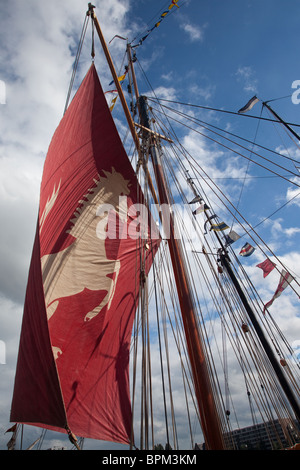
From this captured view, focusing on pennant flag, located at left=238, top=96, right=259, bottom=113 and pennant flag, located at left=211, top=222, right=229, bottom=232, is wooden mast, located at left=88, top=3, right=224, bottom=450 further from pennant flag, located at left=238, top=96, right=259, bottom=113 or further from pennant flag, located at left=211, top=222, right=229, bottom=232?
pennant flag, located at left=211, top=222, right=229, bottom=232

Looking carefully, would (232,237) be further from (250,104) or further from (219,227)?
(250,104)

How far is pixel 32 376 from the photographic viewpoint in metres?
2.89

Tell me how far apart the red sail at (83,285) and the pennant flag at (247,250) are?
5780 millimetres

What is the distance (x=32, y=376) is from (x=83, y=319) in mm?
1295

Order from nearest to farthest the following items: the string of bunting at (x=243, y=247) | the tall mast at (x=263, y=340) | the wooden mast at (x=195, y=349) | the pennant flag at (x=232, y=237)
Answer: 1. the wooden mast at (x=195, y=349)
2. the tall mast at (x=263, y=340)
3. the string of bunting at (x=243, y=247)
4. the pennant flag at (x=232, y=237)

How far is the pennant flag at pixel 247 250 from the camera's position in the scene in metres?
10.6

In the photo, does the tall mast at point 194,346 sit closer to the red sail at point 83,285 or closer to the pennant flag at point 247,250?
the red sail at point 83,285

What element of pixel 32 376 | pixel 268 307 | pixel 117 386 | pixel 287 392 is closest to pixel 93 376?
pixel 117 386

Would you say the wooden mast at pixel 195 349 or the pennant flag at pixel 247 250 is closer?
the wooden mast at pixel 195 349

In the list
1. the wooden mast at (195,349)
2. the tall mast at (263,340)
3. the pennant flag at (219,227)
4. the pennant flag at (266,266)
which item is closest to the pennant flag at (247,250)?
the tall mast at (263,340)

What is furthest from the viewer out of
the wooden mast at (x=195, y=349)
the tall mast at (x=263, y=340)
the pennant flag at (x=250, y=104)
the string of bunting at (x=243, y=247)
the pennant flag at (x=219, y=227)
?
the pennant flag at (x=219, y=227)

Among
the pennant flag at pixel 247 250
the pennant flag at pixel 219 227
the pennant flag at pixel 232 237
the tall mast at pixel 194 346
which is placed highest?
the pennant flag at pixel 219 227

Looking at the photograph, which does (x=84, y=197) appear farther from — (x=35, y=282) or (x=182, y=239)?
(x=35, y=282)
